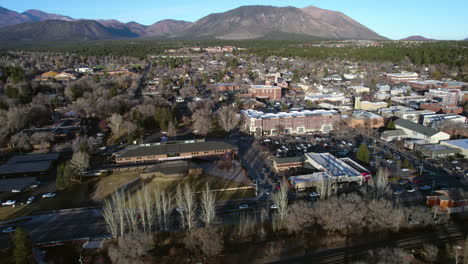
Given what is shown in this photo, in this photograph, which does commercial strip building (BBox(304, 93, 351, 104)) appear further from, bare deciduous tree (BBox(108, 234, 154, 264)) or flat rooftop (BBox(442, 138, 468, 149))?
bare deciduous tree (BBox(108, 234, 154, 264))

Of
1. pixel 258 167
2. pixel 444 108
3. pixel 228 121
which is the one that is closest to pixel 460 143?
pixel 444 108

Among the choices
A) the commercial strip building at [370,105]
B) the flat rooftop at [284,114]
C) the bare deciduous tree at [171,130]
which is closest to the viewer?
the bare deciduous tree at [171,130]

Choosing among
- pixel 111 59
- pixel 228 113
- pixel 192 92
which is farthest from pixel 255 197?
pixel 111 59

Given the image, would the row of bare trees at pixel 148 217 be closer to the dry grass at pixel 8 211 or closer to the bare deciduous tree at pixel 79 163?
the dry grass at pixel 8 211

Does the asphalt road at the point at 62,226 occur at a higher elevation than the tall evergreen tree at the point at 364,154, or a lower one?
lower

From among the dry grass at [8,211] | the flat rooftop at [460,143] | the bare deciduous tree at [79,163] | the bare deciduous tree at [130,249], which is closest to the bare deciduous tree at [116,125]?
the bare deciduous tree at [79,163]

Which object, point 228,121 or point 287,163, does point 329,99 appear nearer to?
point 228,121
